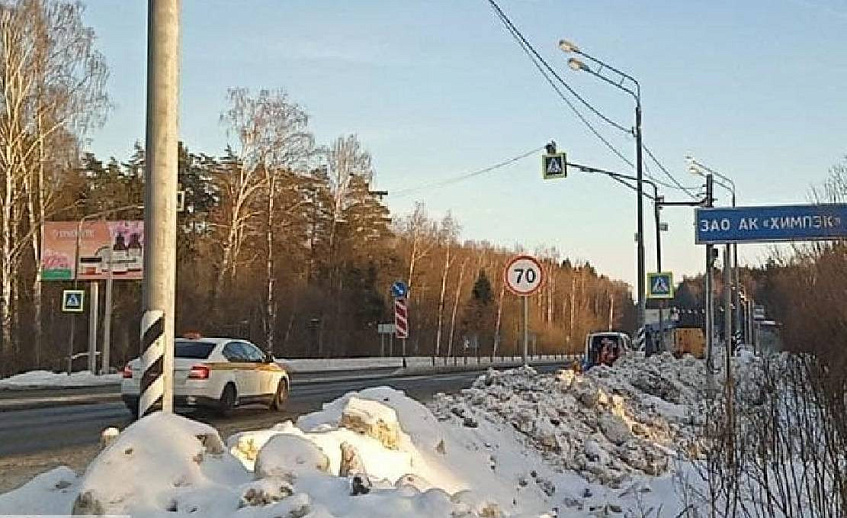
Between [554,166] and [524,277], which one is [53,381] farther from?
[524,277]

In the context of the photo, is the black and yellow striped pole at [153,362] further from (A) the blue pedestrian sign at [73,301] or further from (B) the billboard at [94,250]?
(B) the billboard at [94,250]

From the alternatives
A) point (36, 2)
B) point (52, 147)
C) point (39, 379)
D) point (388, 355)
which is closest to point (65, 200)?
point (52, 147)

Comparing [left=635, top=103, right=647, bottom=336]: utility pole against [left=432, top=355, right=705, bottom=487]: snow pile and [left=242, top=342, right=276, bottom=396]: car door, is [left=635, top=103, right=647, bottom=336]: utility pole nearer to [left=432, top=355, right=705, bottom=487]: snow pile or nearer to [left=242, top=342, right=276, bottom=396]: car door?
[left=432, top=355, right=705, bottom=487]: snow pile

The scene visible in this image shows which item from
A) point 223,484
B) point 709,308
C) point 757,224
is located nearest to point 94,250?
point 709,308

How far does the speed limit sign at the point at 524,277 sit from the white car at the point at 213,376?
675cm

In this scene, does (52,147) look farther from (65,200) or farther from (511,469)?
(511,469)

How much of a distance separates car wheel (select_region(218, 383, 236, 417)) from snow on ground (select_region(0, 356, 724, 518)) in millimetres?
4747

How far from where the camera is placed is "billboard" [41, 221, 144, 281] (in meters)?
40.2

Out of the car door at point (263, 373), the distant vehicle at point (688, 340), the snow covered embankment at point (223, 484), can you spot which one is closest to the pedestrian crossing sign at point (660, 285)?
the car door at point (263, 373)

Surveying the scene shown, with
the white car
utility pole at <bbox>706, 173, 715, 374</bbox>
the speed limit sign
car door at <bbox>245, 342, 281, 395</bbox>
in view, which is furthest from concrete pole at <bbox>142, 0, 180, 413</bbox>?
utility pole at <bbox>706, 173, 715, 374</bbox>

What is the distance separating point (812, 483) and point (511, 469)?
6.18 m

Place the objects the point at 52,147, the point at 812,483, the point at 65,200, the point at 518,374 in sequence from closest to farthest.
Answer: the point at 812,483 < the point at 518,374 < the point at 52,147 < the point at 65,200

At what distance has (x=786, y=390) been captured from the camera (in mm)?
10523

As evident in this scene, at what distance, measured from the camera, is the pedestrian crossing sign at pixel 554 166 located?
2638cm
